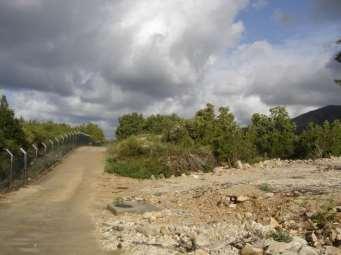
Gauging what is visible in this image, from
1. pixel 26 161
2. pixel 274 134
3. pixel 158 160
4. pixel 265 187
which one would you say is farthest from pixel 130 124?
pixel 265 187

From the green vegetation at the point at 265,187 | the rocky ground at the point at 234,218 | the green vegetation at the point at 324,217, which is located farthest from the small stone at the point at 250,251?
the green vegetation at the point at 265,187

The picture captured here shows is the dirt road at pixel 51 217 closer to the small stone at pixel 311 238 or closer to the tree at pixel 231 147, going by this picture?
the small stone at pixel 311 238

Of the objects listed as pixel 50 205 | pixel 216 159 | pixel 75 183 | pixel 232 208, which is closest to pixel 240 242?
pixel 232 208

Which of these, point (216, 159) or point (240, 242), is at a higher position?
point (216, 159)

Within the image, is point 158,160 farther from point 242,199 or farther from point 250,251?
point 250,251

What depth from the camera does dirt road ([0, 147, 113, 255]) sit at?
11.1 meters

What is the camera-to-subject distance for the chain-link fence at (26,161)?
→ 19.3m

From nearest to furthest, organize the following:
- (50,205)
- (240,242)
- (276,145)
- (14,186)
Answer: (240,242) → (50,205) → (14,186) → (276,145)

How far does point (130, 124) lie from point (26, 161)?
125ft

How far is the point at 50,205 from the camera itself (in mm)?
16719

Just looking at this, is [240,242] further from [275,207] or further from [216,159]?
[216,159]

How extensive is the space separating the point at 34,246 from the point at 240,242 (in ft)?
11.9

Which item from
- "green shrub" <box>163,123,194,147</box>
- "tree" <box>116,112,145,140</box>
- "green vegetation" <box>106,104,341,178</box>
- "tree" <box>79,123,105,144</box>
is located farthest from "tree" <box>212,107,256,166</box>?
"tree" <box>79,123,105,144</box>

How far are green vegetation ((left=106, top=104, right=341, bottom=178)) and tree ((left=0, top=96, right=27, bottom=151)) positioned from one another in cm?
418
